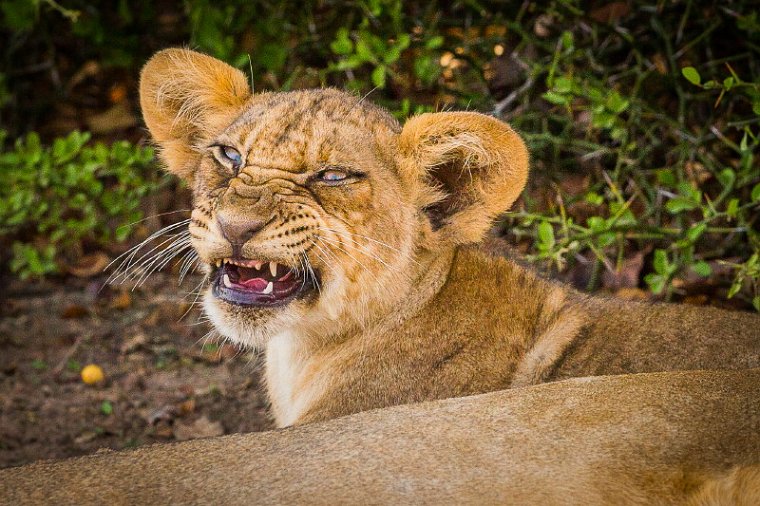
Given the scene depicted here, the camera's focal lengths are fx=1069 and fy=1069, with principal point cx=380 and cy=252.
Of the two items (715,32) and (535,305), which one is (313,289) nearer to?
(535,305)

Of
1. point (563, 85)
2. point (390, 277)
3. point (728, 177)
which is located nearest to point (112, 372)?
point (390, 277)

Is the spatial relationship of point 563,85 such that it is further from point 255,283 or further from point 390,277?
point 255,283

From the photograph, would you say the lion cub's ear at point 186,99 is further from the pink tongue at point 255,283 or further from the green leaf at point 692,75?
the green leaf at point 692,75

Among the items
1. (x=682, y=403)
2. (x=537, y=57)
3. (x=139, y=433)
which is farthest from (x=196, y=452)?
(x=537, y=57)

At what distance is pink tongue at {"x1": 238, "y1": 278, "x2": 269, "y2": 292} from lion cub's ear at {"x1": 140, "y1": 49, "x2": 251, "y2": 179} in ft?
2.04

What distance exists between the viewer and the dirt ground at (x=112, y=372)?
160 inches

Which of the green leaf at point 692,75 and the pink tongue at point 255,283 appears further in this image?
the green leaf at point 692,75

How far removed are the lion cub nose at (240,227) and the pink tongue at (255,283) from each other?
0.22 m

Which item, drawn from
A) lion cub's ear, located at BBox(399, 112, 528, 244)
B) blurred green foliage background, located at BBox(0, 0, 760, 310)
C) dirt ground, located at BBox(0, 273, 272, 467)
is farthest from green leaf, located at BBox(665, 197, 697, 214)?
dirt ground, located at BBox(0, 273, 272, 467)

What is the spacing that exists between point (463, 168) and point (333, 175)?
40cm

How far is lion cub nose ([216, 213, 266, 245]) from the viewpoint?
294cm

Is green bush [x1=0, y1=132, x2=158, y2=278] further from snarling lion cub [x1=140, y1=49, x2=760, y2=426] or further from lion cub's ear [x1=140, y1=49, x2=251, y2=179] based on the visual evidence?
snarling lion cub [x1=140, y1=49, x2=760, y2=426]

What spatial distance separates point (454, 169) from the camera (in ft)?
10.7

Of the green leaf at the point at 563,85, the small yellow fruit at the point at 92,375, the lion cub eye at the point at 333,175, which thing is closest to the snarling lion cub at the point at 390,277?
the lion cub eye at the point at 333,175
